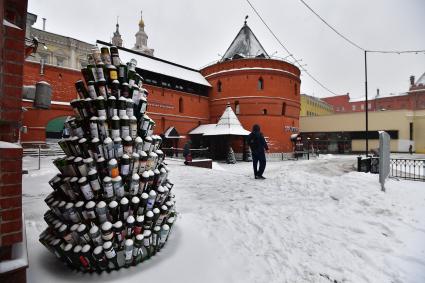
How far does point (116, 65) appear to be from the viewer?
3035mm

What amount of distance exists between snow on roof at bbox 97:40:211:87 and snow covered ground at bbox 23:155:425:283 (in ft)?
67.3

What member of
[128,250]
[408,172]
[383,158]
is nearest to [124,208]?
[128,250]

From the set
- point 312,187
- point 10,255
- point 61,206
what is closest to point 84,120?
point 61,206

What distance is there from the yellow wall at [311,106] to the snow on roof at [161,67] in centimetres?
4322

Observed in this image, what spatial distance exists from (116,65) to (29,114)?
66.1 feet

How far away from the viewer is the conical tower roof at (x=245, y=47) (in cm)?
3045

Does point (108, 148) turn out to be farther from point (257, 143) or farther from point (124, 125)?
point (257, 143)

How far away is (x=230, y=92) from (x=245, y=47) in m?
7.18

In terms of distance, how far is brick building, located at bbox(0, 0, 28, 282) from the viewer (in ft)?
6.09

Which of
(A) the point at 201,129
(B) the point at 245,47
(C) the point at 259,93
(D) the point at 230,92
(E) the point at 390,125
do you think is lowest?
(A) the point at 201,129

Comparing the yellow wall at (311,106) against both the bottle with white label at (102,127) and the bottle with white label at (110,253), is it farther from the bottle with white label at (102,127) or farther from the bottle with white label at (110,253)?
the bottle with white label at (110,253)

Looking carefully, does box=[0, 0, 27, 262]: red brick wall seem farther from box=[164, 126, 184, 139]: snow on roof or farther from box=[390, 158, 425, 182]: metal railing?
box=[164, 126, 184, 139]: snow on roof

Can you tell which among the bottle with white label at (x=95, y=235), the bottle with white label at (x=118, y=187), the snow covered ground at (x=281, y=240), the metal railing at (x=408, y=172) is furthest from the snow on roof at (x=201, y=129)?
the bottle with white label at (x=95, y=235)

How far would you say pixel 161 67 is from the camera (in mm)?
26453
